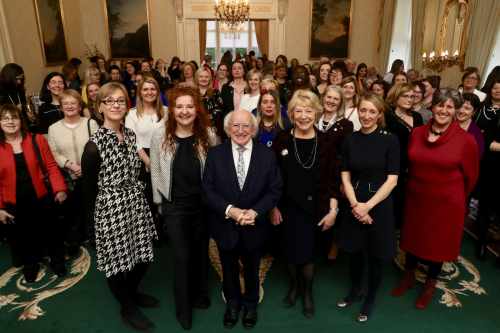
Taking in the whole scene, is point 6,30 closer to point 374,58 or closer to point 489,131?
point 489,131

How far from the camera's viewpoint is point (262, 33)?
523 inches

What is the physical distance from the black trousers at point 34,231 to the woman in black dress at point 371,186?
302 centimetres

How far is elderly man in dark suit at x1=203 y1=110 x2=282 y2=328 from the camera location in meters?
2.61

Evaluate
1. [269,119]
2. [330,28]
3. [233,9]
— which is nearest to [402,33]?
[330,28]

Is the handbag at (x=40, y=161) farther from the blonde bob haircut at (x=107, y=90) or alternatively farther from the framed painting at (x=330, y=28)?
the framed painting at (x=330, y=28)

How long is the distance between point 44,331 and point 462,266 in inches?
169

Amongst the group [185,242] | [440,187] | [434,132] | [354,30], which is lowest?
[185,242]

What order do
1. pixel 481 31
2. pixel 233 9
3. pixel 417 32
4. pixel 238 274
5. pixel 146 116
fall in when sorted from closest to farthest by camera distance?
pixel 238 274
pixel 146 116
pixel 481 31
pixel 233 9
pixel 417 32

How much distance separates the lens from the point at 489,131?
3971 millimetres

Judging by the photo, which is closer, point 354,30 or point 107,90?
point 107,90

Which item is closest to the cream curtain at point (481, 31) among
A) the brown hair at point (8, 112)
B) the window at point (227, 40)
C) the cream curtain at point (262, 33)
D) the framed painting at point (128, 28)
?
the cream curtain at point (262, 33)

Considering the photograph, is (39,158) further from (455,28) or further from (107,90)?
(455,28)

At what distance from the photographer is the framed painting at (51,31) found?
931 centimetres

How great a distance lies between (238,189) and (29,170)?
224 cm
